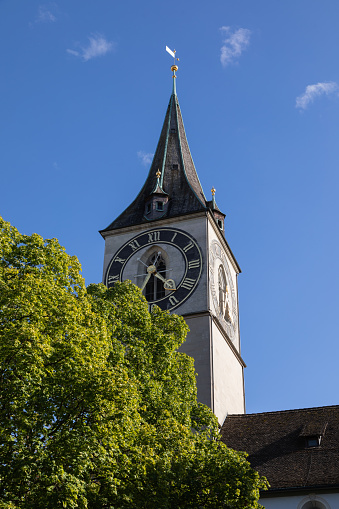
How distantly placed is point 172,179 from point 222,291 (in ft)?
20.8

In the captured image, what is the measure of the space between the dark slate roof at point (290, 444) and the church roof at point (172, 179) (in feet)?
29.8

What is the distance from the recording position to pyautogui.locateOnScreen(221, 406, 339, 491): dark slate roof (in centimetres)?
2041

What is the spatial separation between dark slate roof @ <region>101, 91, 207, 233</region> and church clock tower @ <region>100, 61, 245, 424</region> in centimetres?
5

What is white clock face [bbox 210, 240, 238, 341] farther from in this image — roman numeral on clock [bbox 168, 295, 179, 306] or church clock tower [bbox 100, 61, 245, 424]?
roman numeral on clock [bbox 168, 295, 179, 306]

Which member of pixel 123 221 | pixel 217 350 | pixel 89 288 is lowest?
pixel 89 288

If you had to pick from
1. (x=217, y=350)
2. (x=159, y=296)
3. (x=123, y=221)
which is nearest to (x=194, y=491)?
(x=217, y=350)

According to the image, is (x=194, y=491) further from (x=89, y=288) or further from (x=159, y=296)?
(x=159, y=296)

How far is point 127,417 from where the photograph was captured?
14.1 m

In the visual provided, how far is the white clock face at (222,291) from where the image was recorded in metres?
28.5

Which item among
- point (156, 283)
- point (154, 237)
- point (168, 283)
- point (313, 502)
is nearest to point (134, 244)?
point (154, 237)

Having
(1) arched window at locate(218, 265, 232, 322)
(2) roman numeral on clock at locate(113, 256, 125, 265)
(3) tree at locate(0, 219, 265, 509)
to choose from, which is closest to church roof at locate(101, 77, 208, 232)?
(2) roman numeral on clock at locate(113, 256, 125, 265)

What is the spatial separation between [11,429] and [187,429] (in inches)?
179

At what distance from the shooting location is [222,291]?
2983 cm

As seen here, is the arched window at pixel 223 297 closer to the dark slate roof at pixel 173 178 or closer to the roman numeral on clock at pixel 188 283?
the roman numeral on clock at pixel 188 283
